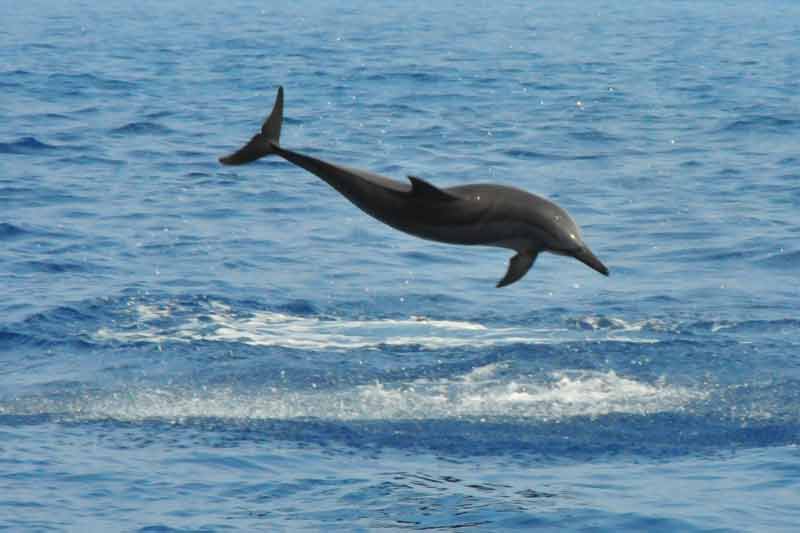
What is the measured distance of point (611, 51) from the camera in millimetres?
58875

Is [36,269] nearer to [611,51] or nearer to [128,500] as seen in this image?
[128,500]

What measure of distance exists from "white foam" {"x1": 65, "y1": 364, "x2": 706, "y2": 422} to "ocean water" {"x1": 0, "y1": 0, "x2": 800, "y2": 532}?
4cm

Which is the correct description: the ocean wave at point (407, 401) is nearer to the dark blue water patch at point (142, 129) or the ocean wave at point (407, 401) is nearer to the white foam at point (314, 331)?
the white foam at point (314, 331)

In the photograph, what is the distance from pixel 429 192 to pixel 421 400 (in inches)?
252

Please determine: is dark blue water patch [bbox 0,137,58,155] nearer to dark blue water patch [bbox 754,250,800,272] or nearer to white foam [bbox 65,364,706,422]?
dark blue water patch [bbox 754,250,800,272]

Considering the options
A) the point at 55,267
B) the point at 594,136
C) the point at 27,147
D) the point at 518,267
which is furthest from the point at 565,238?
the point at 594,136

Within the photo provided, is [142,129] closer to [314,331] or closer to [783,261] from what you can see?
→ [314,331]

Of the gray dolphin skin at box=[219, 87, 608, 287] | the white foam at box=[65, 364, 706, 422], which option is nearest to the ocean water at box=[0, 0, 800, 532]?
the white foam at box=[65, 364, 706, 422]

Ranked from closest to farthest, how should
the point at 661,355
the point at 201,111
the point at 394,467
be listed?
the point at 394,467
the point at 661,355
the point at 201,111

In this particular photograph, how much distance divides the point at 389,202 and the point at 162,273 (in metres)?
12.2

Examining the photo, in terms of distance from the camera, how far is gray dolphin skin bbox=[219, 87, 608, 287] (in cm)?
940

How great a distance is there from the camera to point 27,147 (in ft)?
100.0

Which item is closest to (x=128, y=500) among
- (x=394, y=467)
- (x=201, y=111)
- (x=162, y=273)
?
(x=394, y=467)

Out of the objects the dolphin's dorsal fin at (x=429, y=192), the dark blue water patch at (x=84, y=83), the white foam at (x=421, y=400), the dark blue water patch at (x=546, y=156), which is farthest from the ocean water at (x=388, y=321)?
the dolphin's dorsal fin at (x=429, y=192)
